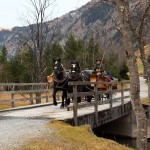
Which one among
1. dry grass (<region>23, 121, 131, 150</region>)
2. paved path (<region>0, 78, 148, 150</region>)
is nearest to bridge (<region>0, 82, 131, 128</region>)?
paved path (<region>0, 78, 148, 150</region>)

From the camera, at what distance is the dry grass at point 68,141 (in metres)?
8.81

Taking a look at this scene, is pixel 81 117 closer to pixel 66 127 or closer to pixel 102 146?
pixel 66 127

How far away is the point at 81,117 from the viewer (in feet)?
43.3

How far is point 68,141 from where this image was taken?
961 centimetres

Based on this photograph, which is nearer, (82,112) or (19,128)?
(19,128)

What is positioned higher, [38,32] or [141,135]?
[38,32]

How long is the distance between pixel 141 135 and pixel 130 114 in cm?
1062

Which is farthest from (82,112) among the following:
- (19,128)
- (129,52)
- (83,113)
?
(129,52)

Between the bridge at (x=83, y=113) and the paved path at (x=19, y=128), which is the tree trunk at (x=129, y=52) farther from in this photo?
the bridge at (x=83, y=113)

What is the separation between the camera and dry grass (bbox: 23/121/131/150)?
8812 mm

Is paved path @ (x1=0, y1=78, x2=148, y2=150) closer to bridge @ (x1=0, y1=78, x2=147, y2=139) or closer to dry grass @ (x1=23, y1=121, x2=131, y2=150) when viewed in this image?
bridge @ (x1=0, y1=78, x2=147, y2=139)

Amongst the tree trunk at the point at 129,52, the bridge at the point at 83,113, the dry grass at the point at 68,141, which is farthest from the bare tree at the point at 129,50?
the bridge at the point at 83,113

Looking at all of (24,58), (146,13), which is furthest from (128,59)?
(24,58)

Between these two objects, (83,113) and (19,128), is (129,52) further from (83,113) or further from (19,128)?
(83,113)
